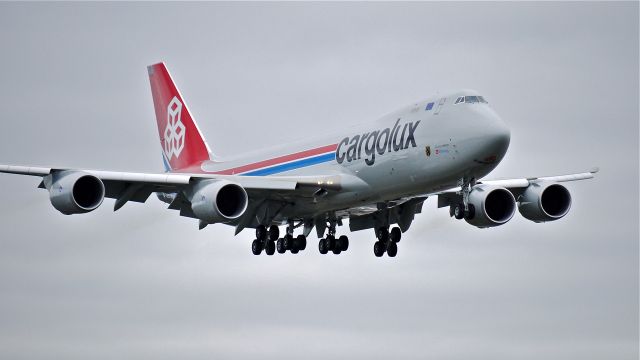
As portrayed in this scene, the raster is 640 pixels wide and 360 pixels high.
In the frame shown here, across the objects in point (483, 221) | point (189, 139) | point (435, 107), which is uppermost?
point (189, 139)

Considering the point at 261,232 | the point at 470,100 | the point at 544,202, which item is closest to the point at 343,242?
the point at 261,232

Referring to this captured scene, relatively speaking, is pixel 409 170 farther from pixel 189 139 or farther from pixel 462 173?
pixel 189 139

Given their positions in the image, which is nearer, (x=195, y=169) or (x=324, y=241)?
(x=324, y=241)

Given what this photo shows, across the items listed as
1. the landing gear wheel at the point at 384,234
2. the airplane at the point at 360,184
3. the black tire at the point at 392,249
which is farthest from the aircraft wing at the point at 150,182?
the black tire at the point at 392,249

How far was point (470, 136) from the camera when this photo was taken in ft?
151

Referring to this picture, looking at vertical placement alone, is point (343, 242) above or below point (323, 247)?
above

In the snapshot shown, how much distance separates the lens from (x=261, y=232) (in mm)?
56062

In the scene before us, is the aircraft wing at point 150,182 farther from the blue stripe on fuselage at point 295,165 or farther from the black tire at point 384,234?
the black tire at point 384,234

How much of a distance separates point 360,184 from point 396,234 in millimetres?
6652

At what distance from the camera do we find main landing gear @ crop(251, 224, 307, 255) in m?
56.2

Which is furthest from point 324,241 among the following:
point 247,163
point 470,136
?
point 470,136

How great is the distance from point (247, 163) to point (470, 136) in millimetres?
14647


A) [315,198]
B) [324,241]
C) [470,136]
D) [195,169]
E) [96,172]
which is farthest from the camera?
[195,169]

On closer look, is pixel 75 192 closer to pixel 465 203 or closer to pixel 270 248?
pixel 270 248
